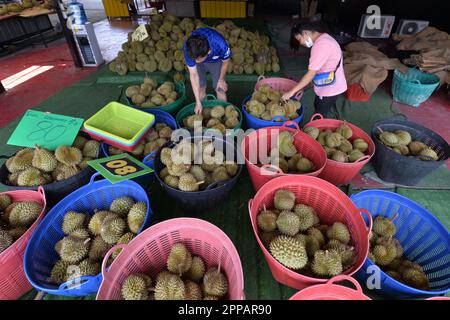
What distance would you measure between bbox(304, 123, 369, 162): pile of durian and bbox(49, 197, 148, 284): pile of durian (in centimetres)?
172

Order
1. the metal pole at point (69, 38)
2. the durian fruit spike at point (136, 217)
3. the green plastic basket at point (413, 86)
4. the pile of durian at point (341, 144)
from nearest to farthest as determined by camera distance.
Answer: the durian fruit spike at point (136, 217), the pile of durian at point (341, 144), the green plastic basket at point (413, 86), the metal pole at point (69, 38)

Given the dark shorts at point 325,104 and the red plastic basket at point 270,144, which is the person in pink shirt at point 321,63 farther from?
the red plastic basket at point 270,144

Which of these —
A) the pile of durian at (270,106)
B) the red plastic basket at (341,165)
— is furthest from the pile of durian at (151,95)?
the red plastic basket at (341,165)

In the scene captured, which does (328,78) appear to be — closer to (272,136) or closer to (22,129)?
(272,136)

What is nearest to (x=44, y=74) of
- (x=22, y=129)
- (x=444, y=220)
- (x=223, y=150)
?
(x=22, y=129)

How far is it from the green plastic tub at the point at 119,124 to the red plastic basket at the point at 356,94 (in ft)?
10.5

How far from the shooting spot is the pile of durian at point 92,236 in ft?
5.18

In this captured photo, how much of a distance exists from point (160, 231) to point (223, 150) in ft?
3.43

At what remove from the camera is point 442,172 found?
277 centimetres

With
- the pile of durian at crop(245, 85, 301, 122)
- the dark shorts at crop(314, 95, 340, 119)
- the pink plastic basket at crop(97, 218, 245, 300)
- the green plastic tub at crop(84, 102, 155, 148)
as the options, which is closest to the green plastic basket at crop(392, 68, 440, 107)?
the dark shorts at crop(314, 95, 340, 119)

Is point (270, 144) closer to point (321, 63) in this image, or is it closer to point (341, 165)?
point (341, 165)

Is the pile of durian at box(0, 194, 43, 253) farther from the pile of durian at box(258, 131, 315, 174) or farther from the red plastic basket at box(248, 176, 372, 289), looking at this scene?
the pile of durian at box(258, 131, 315, 174)

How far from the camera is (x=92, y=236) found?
1818mm

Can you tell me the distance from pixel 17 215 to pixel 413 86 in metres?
4.93
